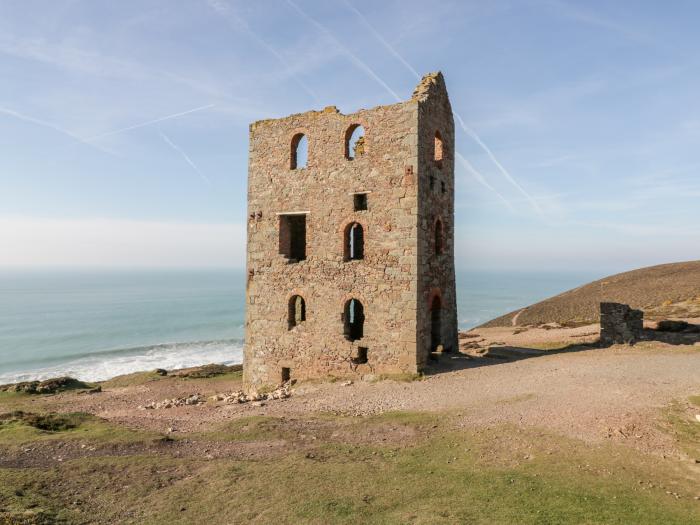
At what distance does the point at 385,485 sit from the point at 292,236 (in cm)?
1508

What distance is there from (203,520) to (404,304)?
10905mm

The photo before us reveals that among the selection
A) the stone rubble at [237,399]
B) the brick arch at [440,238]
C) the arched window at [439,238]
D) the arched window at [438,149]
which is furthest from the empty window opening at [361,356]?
the arched window at [438,149]

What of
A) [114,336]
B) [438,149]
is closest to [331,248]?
[438,149]

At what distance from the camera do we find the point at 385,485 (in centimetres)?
838

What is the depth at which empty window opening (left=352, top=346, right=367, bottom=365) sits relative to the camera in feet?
58.7

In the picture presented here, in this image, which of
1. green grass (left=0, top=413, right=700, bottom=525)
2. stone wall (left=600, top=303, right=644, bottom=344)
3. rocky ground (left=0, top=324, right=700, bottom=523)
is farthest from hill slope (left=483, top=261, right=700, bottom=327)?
green grass (left=0, top=413, right=700, bottom=525)

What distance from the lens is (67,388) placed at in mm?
24781

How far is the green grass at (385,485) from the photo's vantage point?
721 cm

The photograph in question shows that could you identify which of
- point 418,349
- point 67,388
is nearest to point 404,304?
point 418,349

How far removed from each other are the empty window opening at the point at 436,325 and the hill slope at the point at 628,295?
1990cm

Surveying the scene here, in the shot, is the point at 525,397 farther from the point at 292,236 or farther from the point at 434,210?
the point at 292,236

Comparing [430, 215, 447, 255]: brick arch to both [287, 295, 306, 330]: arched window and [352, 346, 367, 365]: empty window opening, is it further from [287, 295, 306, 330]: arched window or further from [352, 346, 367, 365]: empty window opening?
[287, 295, 306, 330]: arched window

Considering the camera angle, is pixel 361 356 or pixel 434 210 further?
pixel 434 210

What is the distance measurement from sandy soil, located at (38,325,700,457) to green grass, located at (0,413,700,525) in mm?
1191
